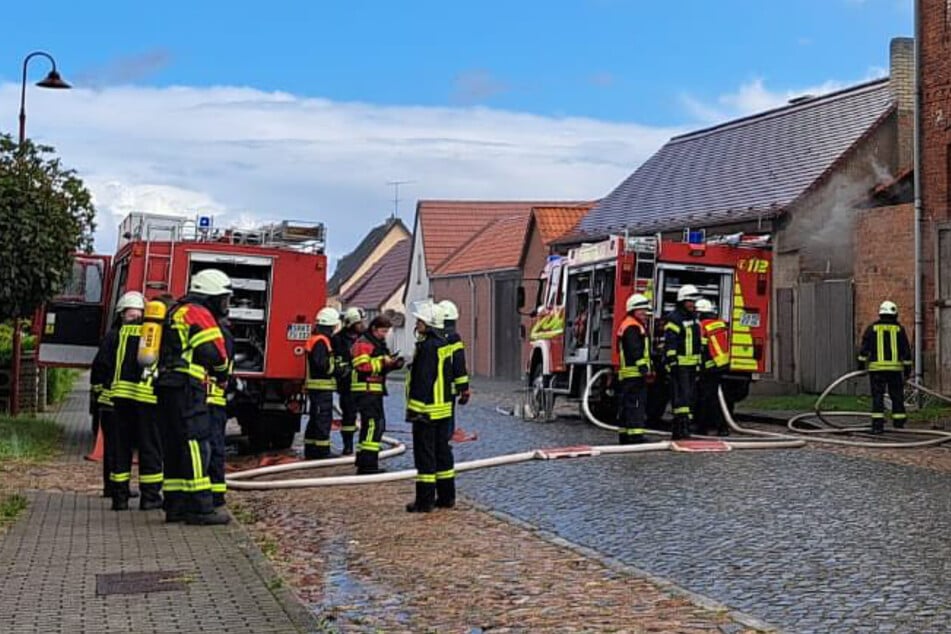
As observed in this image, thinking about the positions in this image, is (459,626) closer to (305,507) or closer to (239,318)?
(305,507)

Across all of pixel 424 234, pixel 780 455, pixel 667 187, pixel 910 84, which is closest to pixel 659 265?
pixel 780 455

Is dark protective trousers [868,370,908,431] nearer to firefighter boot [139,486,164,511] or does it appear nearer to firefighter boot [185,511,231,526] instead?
firefighter boot [139,486,164,511]

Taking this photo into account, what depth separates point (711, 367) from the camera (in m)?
18.5

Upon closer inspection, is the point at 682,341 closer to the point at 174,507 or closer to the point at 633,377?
the point at 633,377

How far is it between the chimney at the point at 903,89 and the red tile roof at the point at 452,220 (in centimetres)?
2743

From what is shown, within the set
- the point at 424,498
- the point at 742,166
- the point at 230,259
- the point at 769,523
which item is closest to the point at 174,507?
the point at 424,498

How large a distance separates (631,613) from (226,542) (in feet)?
11.7

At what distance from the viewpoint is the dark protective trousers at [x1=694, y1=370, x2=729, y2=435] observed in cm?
1873

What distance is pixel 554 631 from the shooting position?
7.06 metres

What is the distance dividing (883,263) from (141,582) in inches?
→ 715

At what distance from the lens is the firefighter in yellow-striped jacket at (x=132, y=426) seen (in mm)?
11750

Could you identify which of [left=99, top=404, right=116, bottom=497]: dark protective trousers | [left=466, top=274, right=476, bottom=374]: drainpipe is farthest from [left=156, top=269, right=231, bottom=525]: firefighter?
[left=466, top=274, right=476, bottom=374]: drainpipe

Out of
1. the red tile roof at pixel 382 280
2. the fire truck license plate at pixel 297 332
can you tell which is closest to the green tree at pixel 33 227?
the fire truck license plate at pixel 297 332

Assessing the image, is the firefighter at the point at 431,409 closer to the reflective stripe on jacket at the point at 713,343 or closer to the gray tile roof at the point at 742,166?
the reflective stripe on jacket at the point at 713,343
